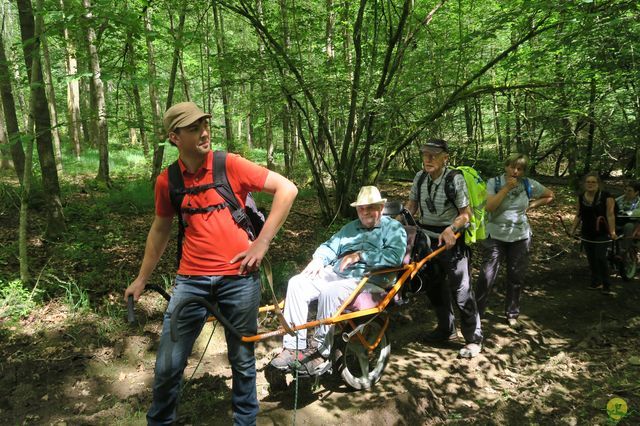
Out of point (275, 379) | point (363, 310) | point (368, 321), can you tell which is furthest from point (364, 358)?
point (275, 379)

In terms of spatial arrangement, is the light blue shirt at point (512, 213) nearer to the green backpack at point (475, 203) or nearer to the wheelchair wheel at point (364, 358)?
the green backpack at point (475, 203)

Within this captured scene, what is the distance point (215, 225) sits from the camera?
2.53 meters

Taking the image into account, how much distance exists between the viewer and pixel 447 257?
182 inches

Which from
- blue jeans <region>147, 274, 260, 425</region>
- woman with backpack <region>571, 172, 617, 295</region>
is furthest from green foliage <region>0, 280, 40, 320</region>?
woman with backpack <region>571, 172, 617, 295</region>

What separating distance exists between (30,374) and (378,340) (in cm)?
368

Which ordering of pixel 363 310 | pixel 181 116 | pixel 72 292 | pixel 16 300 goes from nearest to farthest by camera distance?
pixel 181 116
pixel 363 310
pixel 16 300
pixel 72 292

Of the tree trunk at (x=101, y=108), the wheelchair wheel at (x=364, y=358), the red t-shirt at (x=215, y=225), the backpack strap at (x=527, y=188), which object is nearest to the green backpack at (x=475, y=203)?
the backpack strap at (x=527, y=188)

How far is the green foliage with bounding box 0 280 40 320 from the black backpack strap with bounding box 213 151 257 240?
4.08 metres

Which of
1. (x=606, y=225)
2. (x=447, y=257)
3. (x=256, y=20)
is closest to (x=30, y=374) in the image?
(x=447, y=257)

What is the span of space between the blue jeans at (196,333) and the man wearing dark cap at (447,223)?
8.01 ft

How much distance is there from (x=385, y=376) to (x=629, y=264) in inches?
233

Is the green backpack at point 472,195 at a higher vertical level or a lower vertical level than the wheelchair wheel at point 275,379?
higher

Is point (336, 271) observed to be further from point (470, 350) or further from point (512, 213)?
point (512, 213)

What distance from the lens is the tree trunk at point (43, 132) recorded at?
541cm
